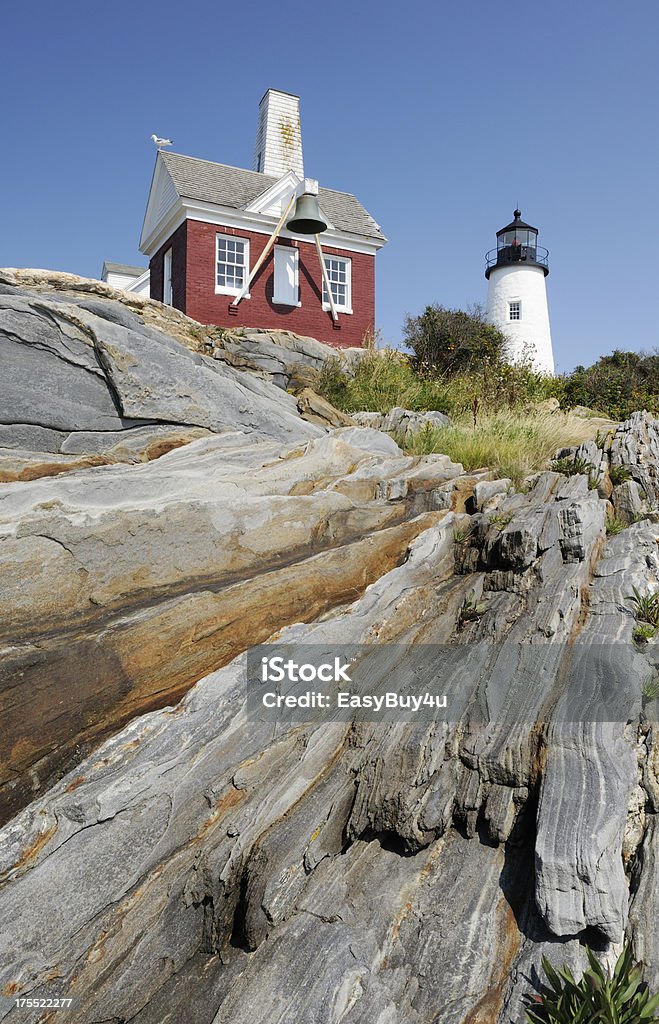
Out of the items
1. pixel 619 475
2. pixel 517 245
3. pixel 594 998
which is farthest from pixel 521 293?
pixel 594 998

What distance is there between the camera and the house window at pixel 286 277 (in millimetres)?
20297

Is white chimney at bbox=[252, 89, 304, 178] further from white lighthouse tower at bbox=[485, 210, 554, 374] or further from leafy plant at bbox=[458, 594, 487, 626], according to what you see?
leafy plant at bbox=[458, 594, 487, 626]

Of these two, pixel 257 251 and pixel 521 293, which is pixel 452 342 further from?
pixel 521 293

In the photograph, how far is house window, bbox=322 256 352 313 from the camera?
21125 mm

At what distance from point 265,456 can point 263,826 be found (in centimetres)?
430

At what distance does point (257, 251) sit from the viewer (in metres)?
20.2

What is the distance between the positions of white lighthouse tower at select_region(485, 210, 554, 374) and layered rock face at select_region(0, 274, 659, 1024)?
96.3 ft

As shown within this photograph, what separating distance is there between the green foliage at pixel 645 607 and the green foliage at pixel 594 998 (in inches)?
98.4

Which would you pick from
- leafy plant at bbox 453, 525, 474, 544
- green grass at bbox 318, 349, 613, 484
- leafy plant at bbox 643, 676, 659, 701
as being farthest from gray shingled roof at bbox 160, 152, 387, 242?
leafy plant at bbox 643, 676, 659, 701

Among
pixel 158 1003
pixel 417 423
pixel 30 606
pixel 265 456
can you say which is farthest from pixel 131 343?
pixel 158 1003

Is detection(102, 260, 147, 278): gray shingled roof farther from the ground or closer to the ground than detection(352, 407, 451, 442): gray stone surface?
farther from the ground

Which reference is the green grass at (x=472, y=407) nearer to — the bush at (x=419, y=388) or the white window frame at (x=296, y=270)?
the bush at (x=419, y=388)

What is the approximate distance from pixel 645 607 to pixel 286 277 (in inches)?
689

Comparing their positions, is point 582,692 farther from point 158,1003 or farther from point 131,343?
point 131,343
